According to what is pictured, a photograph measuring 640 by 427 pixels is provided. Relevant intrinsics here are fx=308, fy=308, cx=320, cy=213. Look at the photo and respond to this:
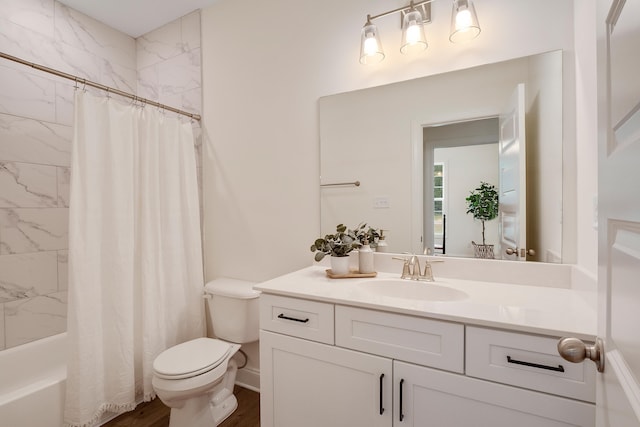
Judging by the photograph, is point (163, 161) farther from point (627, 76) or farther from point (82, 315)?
point (627, 76)

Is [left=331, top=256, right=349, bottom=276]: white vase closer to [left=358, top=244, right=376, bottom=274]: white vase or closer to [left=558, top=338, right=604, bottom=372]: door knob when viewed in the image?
[left=358, top=244, right=376, bottom=274]: white vase

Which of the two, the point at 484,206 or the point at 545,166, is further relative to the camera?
the point at 484,206

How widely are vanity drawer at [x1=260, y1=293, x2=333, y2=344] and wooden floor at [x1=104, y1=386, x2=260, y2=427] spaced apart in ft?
2.69

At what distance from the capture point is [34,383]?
1754 millimetres

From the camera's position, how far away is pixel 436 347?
1025mm

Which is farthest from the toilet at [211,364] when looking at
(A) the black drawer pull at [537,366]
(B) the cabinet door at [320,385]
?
(A) the black drawer pull at [537,366]

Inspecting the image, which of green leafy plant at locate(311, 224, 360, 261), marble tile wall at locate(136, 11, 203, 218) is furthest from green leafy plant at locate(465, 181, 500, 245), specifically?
marble tile wall at locate(136, 11, 203, 218)

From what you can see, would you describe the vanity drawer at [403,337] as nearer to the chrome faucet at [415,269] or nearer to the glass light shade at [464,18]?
the chrome faucet at [415,269]

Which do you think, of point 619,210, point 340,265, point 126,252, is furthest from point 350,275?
point 126,252

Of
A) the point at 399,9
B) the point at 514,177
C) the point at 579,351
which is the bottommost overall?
the point at 579,351

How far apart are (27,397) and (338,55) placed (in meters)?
2.35

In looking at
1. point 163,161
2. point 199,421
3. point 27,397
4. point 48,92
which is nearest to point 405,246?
point 199,421

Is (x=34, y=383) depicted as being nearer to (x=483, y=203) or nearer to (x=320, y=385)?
(x=320, y=385)

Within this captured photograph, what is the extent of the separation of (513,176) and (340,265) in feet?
2.93
